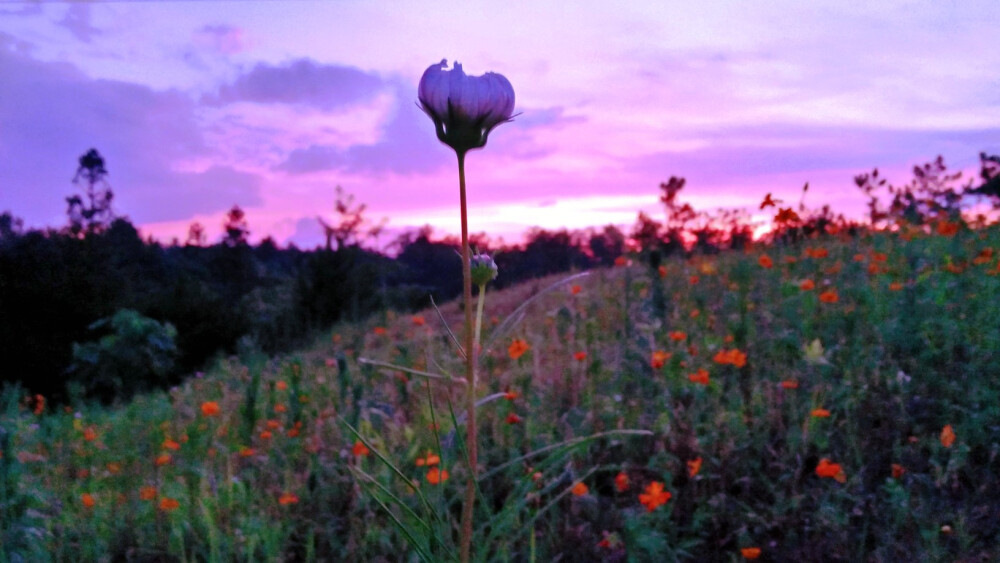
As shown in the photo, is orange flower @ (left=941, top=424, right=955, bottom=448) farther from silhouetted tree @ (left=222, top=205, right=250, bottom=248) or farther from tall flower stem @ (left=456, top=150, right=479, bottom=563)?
silhouetted tree @ (left=222, top=205, right=250, bottom=248)

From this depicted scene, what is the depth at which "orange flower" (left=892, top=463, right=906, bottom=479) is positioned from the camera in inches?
83.6

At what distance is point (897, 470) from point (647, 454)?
73 cm

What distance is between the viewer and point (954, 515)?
1.98 metres

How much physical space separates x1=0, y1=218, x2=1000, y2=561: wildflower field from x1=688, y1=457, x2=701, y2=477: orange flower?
0.03 m

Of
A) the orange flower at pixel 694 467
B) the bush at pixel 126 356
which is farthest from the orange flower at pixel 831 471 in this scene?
the bush at pixel 126 356

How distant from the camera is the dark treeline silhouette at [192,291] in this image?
299 inches

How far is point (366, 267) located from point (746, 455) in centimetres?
1274

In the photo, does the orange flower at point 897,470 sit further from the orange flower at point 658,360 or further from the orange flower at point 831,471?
the orange flower at point 658,360

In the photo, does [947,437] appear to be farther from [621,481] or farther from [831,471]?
[621,481]

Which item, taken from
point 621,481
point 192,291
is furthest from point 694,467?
point 192,291

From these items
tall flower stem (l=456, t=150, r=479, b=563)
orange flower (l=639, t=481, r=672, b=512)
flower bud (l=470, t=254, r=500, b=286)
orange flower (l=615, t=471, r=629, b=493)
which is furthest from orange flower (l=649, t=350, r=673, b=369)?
tall flower stem (l=456, t=150, r=479, b=563)

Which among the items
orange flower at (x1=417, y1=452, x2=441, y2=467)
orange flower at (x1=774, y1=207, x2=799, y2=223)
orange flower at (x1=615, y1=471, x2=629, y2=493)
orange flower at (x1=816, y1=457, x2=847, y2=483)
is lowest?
orange flower at (x1=615, y1=471, x2=629, y2=493)

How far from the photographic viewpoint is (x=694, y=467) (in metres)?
2.13

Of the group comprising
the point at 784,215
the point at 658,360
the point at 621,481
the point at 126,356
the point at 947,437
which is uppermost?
the point at 784,215
